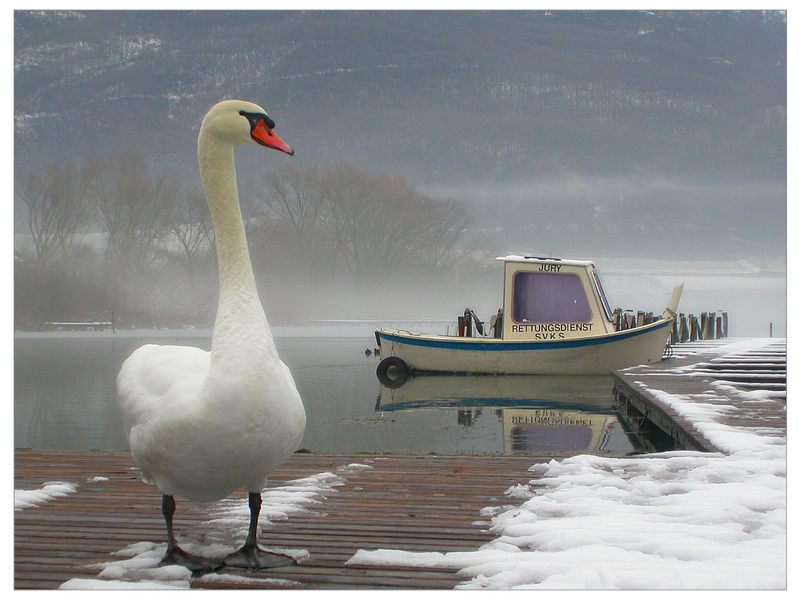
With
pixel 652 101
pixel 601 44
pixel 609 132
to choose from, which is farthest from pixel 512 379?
pixel 609 132

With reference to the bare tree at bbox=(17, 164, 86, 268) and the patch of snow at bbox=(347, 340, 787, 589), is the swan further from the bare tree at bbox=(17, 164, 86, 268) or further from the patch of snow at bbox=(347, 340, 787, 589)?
the bare tree at bbox=(17, 164, 86, 268)

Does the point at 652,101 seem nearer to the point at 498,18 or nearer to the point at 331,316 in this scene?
the point at 498,18

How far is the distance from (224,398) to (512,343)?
2152cm

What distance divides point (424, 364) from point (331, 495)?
847 inches

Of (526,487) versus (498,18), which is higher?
(498,18)

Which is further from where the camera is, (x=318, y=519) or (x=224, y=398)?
(x=318, y=519)

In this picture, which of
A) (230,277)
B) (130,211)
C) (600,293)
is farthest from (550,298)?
(130,211)

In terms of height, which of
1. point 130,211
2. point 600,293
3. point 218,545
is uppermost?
point 130,211

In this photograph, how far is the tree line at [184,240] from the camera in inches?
2263

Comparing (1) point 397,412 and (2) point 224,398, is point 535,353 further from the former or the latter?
(2) point 224,398

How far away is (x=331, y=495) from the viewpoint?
5.79 m

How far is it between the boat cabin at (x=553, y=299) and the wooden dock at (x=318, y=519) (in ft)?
58.1

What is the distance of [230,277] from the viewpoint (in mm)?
4215

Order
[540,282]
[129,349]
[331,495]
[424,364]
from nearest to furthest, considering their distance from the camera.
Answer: [331,495]
[540,282]
[424,364]
[129,349]
